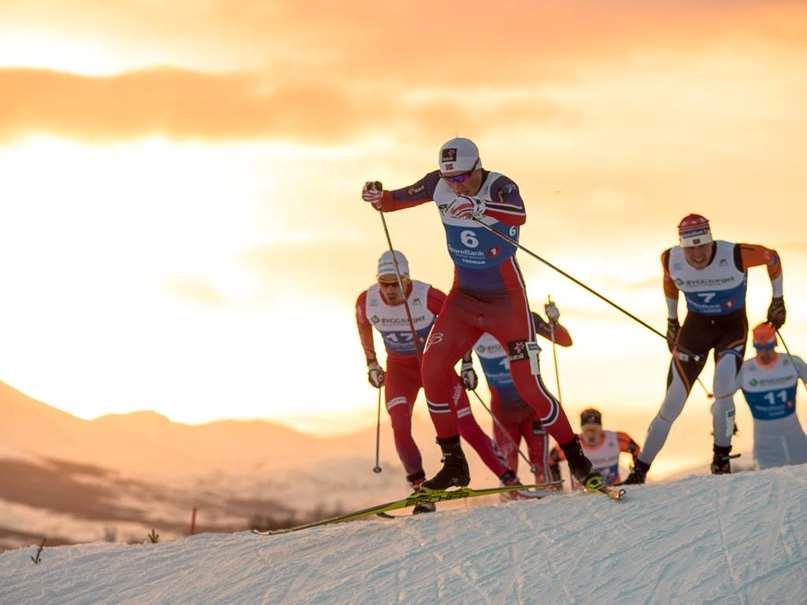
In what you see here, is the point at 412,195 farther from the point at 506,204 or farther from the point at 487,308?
the point at 487,308

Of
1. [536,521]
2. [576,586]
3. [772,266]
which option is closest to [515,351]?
[536,521]

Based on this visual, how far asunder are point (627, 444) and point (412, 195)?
614 cm

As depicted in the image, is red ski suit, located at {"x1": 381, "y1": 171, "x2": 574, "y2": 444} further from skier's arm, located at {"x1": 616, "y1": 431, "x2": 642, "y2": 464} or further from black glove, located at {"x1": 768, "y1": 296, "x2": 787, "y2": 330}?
skier's arm, located at {"x1": 616, "y1": 431, "x2": 642, "y2": 464}

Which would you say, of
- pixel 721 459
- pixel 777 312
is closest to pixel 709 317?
pixel 777 312

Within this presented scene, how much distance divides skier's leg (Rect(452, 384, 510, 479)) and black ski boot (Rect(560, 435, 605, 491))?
3.00 metres

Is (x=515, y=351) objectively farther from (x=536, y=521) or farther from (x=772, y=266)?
(x=772, y=266)

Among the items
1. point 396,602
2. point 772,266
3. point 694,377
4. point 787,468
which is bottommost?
point 396,602

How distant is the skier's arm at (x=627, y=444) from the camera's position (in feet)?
52.7

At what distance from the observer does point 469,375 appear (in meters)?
13.5

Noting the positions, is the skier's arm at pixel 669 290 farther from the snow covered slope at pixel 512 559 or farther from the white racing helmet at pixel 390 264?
the white racing helmet at pixel 390 264

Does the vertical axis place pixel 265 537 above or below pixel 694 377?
below

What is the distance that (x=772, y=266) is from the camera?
1266 cm

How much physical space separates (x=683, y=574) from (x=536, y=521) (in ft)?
5.22

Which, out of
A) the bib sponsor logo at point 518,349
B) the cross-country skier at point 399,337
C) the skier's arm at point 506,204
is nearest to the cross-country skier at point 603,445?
the cross-country skier at point 399,337
